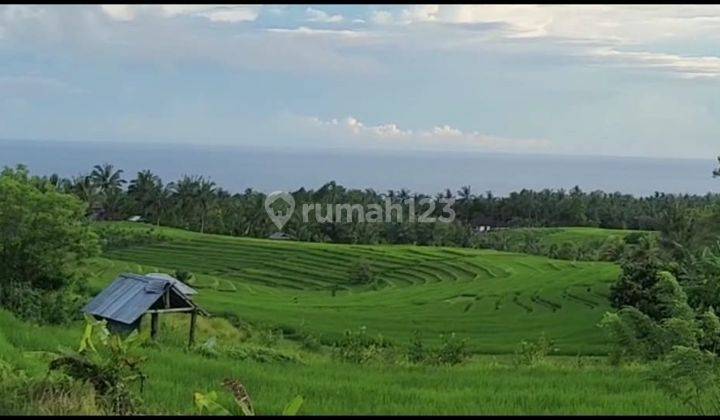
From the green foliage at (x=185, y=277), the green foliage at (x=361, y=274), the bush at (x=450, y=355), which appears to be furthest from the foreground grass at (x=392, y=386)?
the green foliage at (x=361, y=274)

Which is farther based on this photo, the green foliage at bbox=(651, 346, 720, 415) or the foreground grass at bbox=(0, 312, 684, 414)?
the foreground grass at bbox=(0, 312, 684, 414)

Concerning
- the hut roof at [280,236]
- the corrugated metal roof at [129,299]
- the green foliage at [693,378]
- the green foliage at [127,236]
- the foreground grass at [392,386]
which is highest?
the green foliage at [693,378]

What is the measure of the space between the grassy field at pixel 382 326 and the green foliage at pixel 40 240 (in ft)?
9.68

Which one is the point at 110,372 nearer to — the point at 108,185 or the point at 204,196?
the point at 108,185

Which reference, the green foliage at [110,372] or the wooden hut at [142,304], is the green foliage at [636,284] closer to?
the wooden hut at [142,304]

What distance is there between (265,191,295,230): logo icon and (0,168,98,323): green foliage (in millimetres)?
49549

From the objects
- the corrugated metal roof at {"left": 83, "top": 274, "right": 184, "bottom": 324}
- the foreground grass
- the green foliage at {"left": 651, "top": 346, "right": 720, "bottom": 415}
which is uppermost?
the green foliage at {"left": 651, "top": 346, "right": 720, "bottom": 415}

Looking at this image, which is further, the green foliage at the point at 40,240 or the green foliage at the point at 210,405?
the green foliage at the point at 40,240

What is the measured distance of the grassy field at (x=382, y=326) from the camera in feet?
22.9

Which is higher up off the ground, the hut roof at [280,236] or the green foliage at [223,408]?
the green foliage at [223,408]

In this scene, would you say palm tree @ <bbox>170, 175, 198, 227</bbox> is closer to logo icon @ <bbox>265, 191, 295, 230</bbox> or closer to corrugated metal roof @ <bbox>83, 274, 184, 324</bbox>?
logo icon @ <bbox>265, 191, 295, 230</bbox>

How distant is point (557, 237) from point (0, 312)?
210 ft

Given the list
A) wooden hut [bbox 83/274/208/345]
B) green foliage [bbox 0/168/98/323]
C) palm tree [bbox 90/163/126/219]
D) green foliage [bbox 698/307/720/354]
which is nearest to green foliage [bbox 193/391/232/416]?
green foliage [bbox 698/307/720/354]

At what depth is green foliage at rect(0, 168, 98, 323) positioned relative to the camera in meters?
18.8
